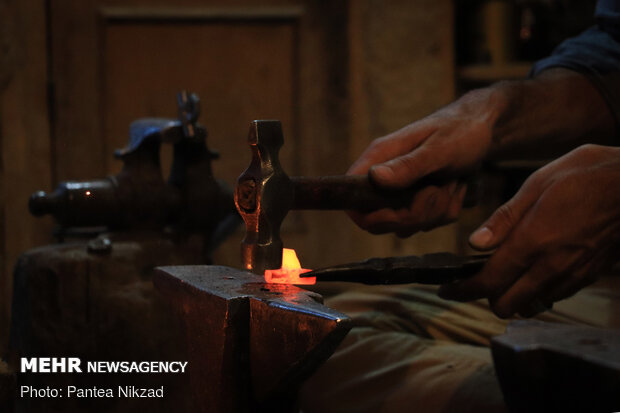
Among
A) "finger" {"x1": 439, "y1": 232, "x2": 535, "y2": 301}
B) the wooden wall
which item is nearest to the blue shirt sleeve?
"finger" {"x1": 439, "y1": 232, "x2": 535, "y2": 301}

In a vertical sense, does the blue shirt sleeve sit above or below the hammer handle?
above

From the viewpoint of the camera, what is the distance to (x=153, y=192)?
1.58 meters

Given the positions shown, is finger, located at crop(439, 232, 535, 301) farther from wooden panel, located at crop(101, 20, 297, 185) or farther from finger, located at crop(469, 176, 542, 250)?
wooden panel, located at crop(101, 20, 297, 185)

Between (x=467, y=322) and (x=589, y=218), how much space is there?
415mm

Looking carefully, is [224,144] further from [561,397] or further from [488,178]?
[561,397]

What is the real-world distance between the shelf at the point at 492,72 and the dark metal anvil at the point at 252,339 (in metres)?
2.04

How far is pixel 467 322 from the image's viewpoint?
1.57m

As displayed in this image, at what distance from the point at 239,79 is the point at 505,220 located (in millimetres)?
1811

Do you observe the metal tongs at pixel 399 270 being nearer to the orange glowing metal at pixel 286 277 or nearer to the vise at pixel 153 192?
the orange glowing metal at pixel 286 277

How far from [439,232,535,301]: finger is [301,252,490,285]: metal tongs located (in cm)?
6

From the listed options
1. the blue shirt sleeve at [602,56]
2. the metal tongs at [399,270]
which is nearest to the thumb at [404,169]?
the metal tongs at [399,270]

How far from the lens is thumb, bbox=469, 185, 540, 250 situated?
129 cm

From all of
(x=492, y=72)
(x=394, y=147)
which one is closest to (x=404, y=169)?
(x=394, y=147)

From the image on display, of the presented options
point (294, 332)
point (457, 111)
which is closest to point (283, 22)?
point (457, 111)
